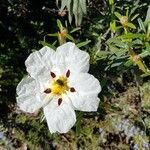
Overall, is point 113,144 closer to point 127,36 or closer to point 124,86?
point 124,86

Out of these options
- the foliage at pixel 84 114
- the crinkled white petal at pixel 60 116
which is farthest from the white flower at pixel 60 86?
the foliage at pixel 84 114

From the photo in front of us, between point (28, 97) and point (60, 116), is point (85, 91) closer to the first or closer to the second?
point (60, 116)

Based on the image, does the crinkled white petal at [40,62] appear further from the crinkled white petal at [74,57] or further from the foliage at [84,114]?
the foliage at [84,114]

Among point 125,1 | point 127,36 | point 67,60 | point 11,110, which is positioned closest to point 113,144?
point 11,110

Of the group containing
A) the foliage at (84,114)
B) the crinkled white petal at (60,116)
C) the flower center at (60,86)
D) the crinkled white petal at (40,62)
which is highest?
the crinkled white petal at (40,62)

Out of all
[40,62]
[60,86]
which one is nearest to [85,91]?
[60,86]

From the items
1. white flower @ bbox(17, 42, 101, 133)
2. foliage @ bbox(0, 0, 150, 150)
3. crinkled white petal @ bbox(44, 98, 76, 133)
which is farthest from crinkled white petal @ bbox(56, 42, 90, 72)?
foliage @ bbox(0, 0, 150, 150)

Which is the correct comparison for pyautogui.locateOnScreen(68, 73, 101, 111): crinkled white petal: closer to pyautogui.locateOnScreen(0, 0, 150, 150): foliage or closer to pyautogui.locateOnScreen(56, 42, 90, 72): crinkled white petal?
pyautogui.locateOnScreen(56, 42, 90, 72): crinkled white petal
